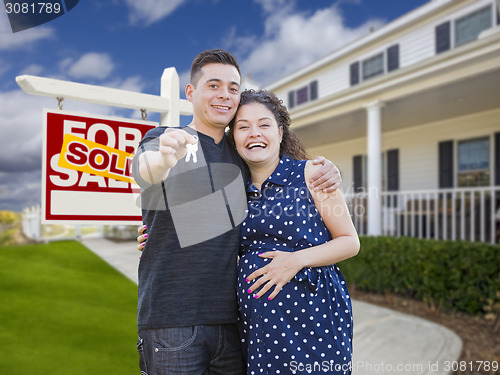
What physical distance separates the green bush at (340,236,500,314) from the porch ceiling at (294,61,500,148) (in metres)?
2.69

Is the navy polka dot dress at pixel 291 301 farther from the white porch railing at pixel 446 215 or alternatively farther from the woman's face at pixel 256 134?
the white porch railing at pixel 446 215

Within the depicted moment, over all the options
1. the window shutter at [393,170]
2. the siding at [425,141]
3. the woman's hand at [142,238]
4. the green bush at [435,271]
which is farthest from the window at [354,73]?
the woman's hand at [142,238]

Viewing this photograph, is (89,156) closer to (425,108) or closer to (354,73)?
(425,108)

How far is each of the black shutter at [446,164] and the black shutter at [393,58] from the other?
7.94ft

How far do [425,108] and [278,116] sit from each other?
6808 millimetres

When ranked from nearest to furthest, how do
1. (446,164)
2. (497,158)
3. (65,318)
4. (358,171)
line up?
(65,318), (497,158), (446,164), (358,171)

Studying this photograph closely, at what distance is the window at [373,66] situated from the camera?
973 cm

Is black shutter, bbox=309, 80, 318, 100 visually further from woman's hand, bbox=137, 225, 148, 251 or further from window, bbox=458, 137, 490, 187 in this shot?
woman's hand, bbox=137, 225, 148, 251

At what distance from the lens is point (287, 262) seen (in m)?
1.31

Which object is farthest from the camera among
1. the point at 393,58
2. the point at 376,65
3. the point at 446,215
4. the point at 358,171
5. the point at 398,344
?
the point at 358,171

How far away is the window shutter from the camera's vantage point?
9.37 m

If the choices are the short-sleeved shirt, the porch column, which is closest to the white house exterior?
the porch column

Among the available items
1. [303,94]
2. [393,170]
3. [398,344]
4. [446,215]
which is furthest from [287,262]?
[303,94]

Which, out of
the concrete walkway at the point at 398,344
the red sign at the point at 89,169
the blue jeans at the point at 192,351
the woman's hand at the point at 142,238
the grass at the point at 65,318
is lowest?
the concrete walkway at the point at 398,344
